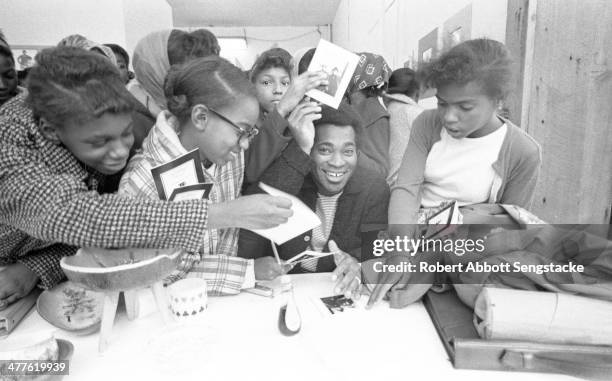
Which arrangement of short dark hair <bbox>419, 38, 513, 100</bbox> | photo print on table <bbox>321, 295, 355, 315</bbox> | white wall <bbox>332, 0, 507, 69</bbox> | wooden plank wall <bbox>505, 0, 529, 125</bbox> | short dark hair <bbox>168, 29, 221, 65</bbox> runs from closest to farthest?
photo print on table <bbox>321, 295, 355, 315</bbox> → short dark hair <bbox>419, 38, 513, 100</bbox> → short dark hair <bbox>168, 29, 221, 65</bbox> → wooden plank wall <bbox>505, 0, 529, 125</bbox> → white wall <bbox>332, 0, 507, 69</bbox>

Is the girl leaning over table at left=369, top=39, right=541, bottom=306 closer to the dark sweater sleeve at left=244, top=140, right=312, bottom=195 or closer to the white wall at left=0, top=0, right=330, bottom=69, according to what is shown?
the dark sweater sleeve at left=244, top=140, right=312, bottom=195

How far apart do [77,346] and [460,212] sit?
3.78 ft

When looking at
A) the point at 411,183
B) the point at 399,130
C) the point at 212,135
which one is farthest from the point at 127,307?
the point at 399,130

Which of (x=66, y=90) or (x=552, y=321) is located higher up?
(x=66, y=90)

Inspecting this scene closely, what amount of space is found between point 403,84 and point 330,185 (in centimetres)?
123

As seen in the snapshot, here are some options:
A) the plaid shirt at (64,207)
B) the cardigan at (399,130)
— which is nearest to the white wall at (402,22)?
the cardigan at (399,130)

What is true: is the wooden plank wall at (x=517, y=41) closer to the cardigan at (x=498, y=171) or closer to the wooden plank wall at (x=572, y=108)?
the wooden plank wall at (x=572, y=108)

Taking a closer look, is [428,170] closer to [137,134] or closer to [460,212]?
[460,212]

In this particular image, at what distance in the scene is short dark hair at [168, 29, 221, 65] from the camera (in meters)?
1.63

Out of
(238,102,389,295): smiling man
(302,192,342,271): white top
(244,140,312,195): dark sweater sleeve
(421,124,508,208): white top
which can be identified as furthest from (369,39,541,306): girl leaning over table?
(244,140,312,195): dark sweater sleeve

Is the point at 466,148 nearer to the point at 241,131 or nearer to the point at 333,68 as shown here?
the point at 333,68

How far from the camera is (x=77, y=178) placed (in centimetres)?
93

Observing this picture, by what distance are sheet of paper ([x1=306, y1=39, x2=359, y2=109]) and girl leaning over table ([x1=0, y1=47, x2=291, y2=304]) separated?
0.55 m

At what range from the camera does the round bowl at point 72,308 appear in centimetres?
96
